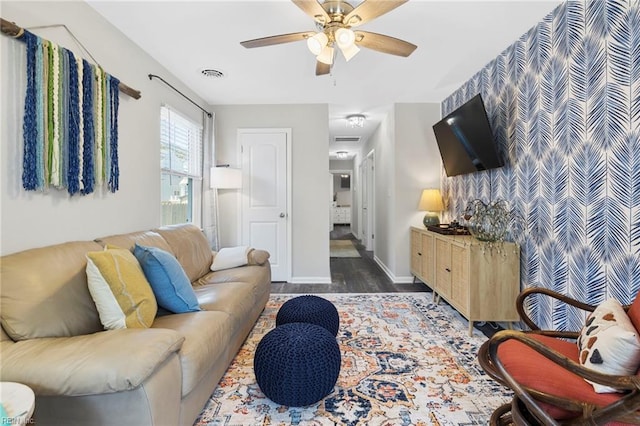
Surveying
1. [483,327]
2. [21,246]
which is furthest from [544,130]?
[21,246]

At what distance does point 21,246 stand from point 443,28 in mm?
3163

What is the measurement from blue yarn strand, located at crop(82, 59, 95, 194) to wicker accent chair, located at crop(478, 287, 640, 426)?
2491 millimetres

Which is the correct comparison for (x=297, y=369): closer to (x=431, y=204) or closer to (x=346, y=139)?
(x=431, y=204)

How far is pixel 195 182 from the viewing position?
12.7 ft

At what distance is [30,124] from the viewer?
5.29 ft

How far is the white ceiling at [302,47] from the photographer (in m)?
2.17

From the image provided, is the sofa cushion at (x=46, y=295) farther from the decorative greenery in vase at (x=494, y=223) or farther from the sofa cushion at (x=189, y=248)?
the decorative greenery in vase at (x=494, y=223)

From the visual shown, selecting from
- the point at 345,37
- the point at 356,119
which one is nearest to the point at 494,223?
the point at 345,37

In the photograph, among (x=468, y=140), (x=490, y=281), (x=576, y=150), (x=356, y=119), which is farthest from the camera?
(x=356, y=119)

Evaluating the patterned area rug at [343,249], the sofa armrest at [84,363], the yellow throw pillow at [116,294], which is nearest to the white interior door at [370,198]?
the patterned area rug at [343,249]

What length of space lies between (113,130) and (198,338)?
5.64 ft

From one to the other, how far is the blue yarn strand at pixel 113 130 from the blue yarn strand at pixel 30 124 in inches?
22.8

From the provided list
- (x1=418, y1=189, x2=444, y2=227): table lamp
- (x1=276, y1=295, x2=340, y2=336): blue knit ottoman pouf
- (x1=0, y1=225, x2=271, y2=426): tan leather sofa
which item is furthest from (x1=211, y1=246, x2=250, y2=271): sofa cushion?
(x1=418, y1=189, x2=444, y2=227): table lamp

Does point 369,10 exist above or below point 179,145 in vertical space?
above
